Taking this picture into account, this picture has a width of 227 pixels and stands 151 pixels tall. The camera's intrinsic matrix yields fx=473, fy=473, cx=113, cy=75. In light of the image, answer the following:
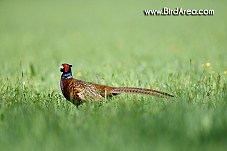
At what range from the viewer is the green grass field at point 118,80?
4.08 m

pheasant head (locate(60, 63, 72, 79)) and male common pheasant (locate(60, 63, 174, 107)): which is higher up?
pheasant head (locate(60, 63, 72, 79))

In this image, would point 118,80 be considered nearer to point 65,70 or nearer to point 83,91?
point 65,70

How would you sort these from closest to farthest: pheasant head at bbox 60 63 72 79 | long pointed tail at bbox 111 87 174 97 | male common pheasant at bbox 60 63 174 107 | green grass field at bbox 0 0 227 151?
green grass field at bbox 0 0 227 151 → long pointed tail at bbox 111 87 174 97 → male common pheasant at bbox 60 63 174 107 → pheasant head at bbox 60 63 72 79

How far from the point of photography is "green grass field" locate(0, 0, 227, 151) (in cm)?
408

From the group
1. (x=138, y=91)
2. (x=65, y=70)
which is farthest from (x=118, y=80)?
(x=138, y=91)

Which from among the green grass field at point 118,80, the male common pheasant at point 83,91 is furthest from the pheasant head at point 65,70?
the green grass field at point 118,80

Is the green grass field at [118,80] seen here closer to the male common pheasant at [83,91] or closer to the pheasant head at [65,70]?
the male common pheasant at [83,91]

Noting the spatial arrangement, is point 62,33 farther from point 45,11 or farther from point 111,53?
point 45,11

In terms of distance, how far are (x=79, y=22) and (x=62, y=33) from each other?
4.03m

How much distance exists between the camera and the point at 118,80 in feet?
26.0

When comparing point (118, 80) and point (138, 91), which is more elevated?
point (118, 80)

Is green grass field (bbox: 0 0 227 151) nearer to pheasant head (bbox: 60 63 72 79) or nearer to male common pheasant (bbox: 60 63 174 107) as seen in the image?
male common pheasant (bbox: 60 63 174 107)

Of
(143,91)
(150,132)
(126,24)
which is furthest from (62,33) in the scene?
(150,132)

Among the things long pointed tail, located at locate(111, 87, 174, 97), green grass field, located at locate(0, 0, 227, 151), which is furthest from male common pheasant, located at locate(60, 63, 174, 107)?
green grass field, located at locate(0, 0, 227, 151)
